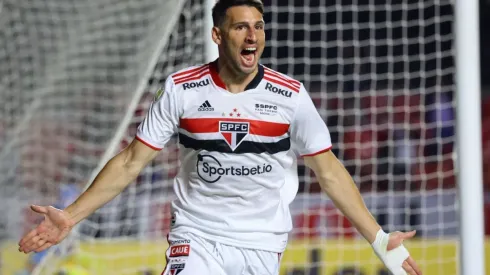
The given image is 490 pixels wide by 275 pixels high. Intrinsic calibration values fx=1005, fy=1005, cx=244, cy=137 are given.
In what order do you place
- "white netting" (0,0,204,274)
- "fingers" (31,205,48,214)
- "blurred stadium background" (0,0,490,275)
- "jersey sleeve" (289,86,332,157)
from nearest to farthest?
"fingers" (31,205,48,214)
"jersey sleeve" (289,86,332,157)
"blurred stadium background" (0,0,490,275)
"white netting" (0,0,204,274)

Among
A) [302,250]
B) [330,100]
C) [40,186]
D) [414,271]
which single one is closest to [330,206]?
[302,250]

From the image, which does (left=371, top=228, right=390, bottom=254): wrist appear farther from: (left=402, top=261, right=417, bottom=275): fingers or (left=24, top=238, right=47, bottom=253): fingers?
(left=24, top=238, right=47, bottom=253): fingers

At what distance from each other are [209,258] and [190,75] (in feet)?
2.46

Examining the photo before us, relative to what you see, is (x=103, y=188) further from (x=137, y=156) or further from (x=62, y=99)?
(x=62, y=99)

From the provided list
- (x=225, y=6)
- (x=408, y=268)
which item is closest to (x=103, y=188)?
(x=225, y=6)

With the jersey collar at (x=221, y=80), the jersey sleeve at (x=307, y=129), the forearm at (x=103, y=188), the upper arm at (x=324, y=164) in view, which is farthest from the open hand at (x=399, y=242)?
the forearm at (x=103, y=188)

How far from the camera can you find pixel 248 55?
4.02 meters

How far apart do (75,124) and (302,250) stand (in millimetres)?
2284

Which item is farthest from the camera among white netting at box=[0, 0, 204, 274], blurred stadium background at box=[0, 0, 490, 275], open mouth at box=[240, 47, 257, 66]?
white netting at box=[0, 0, 204, 274]

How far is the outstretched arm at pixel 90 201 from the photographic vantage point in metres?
3.92

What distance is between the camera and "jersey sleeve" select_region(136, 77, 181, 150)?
4.06 m

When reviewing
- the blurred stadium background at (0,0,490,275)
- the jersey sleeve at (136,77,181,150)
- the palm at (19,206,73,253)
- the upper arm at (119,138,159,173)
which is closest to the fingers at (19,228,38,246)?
the palm at (19,206,73,253)

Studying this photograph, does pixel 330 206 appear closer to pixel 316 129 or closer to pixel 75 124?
pixel 75 124

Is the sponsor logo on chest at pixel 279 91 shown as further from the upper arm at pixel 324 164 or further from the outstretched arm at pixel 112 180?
the outstretched arm at pixel 112 180
